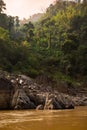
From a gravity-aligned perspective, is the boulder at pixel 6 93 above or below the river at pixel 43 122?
above

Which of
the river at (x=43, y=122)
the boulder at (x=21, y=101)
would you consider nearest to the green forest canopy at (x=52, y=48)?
the boulder at (x=21, y=101)

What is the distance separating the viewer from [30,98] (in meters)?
28.9

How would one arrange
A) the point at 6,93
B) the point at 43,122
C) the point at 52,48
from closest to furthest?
1. the point at 43,122
2. the point at 6,93
3. the point at 52,48

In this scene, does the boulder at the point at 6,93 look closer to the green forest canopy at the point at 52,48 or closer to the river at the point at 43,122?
the river at the point at 43,122

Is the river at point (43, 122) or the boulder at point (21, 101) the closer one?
the river at point (43, 122)

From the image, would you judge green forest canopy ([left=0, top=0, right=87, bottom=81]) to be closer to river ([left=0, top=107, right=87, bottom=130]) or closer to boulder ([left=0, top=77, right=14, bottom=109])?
boulder ([left=0, top=77, right=14, bottom=109])

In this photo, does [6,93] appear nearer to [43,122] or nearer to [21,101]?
[21,101]

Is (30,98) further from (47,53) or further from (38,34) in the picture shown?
(38,34)

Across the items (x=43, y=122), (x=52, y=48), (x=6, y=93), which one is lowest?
(x=43, y=122)

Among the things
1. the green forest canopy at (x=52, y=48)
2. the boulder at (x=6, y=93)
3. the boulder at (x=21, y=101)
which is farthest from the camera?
the green forest canopy at (x=52, y=48)

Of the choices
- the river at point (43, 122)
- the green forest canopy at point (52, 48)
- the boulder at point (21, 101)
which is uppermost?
the green forest canopy at point (52, 48)

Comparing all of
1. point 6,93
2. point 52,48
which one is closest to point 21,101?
point 6,93

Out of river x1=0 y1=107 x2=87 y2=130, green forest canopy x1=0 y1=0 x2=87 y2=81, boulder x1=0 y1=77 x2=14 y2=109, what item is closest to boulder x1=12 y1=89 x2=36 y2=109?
boulder x1=0 y1=77 x2=14 y2=109

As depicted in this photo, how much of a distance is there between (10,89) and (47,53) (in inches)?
1679
